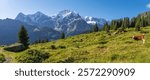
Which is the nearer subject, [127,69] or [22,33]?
[127,69]

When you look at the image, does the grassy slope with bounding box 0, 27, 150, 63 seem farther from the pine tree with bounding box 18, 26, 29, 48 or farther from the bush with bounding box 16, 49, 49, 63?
the pine tree with bounding box 18, 26, 29, 48

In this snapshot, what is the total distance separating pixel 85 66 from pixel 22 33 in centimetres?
7203

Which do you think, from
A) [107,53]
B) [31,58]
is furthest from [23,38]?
[107,53]

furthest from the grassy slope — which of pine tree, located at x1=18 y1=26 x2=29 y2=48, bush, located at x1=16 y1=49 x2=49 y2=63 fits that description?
pine tree, located at x1=18 y1=26 x2=29 y2=48

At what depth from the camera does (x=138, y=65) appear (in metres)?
12.6

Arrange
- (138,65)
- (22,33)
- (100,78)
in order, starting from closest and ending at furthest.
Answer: (100,78), (138,65), (22,33)

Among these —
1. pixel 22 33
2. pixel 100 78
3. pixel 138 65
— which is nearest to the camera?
pixel 100 78

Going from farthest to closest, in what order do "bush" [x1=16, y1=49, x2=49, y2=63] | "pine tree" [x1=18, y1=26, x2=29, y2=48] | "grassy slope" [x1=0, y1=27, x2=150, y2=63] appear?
1. "pine tree" [x1=18, y1=26, x2=29, y2=48]
2. "bush" [x1=16, y1=49, x2=49, y2=63]
3. "grassy slope" [x1=0, y1=27, x2=150, y2=63]

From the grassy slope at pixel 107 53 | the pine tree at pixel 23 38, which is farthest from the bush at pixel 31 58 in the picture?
the pine tree at pixel 23 38

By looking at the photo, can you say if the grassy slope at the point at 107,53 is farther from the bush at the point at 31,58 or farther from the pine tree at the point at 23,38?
the pine tree at the point at 23,38

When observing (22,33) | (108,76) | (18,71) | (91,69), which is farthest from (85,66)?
(22,33)

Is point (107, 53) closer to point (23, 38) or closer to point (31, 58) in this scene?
point (31, 58)

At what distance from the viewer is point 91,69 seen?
1207 centimetres

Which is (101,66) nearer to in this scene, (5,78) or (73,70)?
(73,70)
